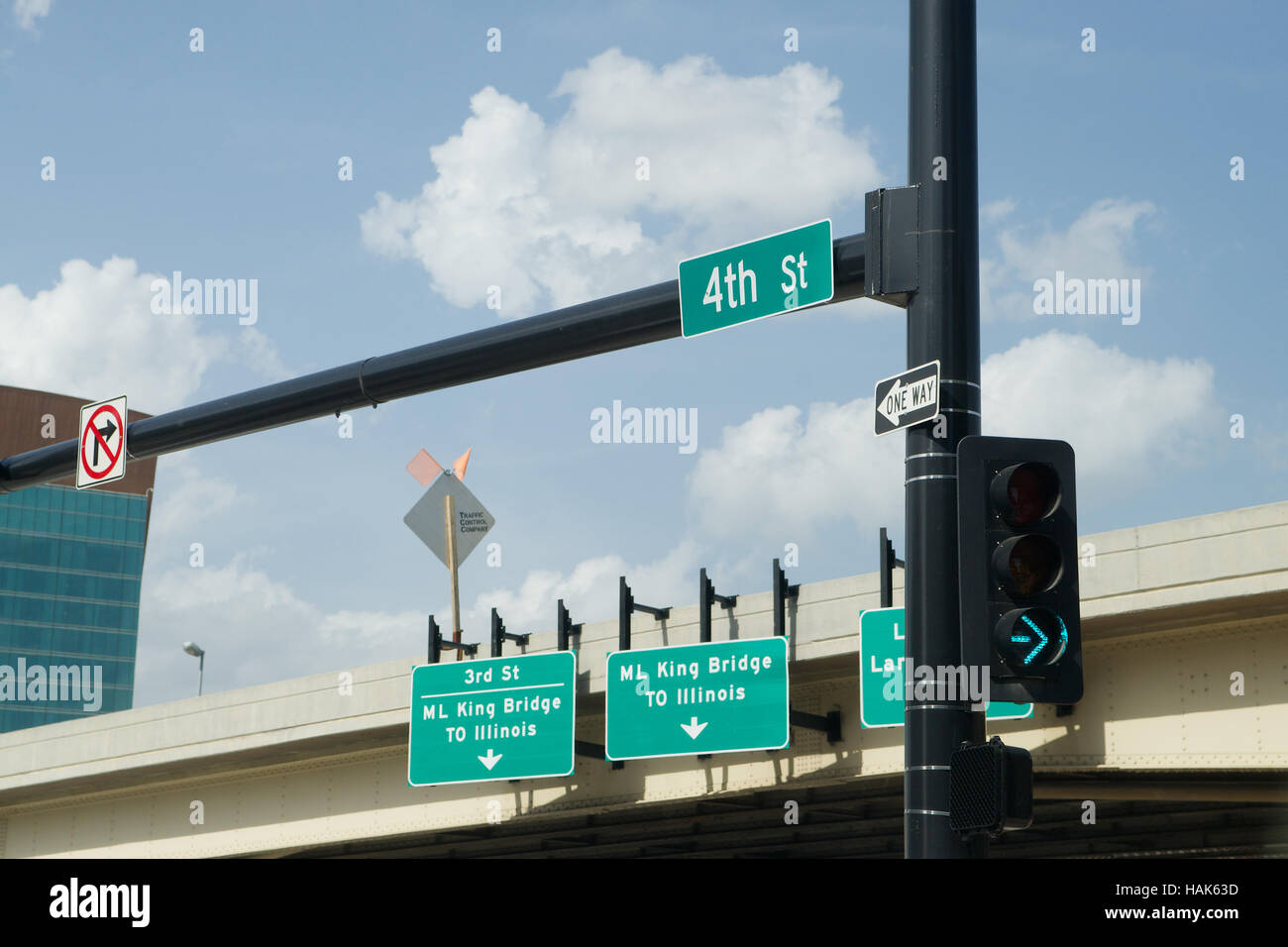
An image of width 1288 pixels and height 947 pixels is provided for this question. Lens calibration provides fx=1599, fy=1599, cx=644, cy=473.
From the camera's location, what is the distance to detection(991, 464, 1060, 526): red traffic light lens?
293 inches

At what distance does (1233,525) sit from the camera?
16.2 meters

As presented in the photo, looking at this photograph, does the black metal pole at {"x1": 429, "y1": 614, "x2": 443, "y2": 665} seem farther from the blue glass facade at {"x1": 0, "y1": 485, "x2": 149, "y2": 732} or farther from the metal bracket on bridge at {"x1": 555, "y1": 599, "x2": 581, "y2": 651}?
the blue glass facade at {"x1": 0, "y1": 485, "x2": 149, "y2": 732}

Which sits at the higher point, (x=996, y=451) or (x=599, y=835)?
(x=996, y=451)

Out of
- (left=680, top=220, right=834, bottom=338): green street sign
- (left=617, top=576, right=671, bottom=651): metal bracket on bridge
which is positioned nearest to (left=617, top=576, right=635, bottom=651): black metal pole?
(left=617, top=576, right=671, bottom=651): metal bracket on bridge

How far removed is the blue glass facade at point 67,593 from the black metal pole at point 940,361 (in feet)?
466

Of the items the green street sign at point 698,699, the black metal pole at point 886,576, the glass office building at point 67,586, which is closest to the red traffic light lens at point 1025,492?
the black metal pole at point 886,576

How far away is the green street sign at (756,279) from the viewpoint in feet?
29.6

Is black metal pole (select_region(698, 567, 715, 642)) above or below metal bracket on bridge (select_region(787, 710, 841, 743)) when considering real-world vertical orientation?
above

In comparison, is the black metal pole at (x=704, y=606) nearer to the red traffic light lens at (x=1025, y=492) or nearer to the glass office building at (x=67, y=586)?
the red traffic light lens at (x=1025, y=492)

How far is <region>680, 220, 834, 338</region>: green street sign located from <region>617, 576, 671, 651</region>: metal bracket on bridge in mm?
12862
